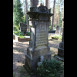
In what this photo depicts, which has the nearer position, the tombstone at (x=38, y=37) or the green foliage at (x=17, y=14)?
the tombstone at (x=38, y=37)

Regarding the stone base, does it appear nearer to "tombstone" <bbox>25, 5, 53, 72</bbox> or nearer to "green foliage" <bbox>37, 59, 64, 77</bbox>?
"tombstone" <bbox>25, 5, 53, 72</bbox>

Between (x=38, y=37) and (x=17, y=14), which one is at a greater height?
(x=17, y=14)

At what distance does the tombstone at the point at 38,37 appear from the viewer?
4605mm

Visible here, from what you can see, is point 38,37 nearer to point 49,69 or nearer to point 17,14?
point 49,69

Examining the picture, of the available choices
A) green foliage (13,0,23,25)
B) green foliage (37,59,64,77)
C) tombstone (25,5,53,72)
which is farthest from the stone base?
green foliage (13,0,23,25)

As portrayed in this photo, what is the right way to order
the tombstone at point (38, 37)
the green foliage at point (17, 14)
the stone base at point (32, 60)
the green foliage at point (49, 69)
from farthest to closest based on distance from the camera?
the green foliage at point (17, 14) → the stone base at point (32, 60) → the tombstone at point (38, 37) → the green foliage at point (49, 69)

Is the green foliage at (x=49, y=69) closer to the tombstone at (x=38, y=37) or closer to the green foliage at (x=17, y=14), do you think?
the tombstone at (x=38, y=37)

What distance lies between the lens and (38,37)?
4895 mm

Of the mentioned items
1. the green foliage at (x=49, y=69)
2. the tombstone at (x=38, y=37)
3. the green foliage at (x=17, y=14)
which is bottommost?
the green foliage at (x=49, y=69)

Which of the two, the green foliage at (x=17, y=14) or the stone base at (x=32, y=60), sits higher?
the green foliage at (x=17, y=14)

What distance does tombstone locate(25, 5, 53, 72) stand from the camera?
15.1 ft

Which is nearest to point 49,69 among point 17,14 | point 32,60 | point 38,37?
point 32,60

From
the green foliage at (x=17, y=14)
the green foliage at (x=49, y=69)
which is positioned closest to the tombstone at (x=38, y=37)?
the green foliage at (x=49, y=69)
